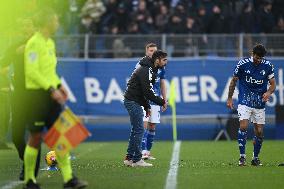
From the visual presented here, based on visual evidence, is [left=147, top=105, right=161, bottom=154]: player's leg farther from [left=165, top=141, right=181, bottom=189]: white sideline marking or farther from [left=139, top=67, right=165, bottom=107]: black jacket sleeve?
[left=139, top=67, right=165, bottom=107]: black jacket sleeve

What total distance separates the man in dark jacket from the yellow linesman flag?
4.44 metres

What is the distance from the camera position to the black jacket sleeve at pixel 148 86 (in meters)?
15.3

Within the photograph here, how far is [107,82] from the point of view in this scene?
27.6m

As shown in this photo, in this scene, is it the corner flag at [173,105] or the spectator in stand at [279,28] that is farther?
the spectator in stand at [279,28]

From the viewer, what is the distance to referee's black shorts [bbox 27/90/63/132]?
1116 centimetres

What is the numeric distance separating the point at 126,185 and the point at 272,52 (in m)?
15.3

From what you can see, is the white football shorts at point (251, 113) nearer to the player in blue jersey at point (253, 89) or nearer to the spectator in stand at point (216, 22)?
the player in blue jersey at point (253, 89)

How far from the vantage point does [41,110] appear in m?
11.2

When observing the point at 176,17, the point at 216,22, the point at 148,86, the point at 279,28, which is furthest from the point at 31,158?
the point at 279,28

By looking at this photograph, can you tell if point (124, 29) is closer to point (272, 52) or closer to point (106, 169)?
point (272, 52)

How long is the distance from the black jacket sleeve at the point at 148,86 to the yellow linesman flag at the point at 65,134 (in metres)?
4.42

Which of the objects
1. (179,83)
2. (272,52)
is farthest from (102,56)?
(272,52)

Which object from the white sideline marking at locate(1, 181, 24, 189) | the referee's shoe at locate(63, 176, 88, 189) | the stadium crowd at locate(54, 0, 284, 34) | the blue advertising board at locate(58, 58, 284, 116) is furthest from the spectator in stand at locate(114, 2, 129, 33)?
the referee's shoe at locate(63, 176, 88, 189)

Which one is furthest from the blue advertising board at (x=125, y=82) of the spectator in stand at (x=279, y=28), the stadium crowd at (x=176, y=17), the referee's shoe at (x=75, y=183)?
the referee's shoe at (x=75, y=183)
